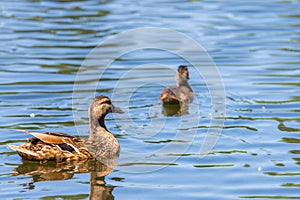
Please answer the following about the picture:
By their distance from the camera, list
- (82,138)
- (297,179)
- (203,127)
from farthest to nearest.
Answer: (203,127), (82,138), (297,179)

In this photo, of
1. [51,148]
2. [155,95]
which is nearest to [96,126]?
[51,148]

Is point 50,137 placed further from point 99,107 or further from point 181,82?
point 181,82

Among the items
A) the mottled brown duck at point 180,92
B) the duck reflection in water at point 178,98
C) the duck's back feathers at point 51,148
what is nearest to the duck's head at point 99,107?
the duck's back feathers at point 51,148

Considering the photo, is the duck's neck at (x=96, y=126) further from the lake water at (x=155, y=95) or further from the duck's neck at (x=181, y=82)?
the duck's neck at (x=181, y=82)

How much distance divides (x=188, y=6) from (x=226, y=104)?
10.7 meters

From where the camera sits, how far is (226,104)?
1406 centimetres

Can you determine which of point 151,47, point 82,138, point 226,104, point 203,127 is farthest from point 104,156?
point 151,47

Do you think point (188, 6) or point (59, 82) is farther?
point (188, 6)

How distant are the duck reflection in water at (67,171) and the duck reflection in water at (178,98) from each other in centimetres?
326

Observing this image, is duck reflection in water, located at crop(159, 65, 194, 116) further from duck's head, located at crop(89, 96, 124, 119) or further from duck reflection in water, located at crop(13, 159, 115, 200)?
duck reflection in water, located at crop(13, 159, 115, 200)

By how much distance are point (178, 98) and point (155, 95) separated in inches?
28.2

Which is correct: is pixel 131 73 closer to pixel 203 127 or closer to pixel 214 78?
pixel 214 78

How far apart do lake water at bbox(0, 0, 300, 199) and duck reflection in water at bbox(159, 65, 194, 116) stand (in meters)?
0.21

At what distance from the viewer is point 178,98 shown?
1449 cm
